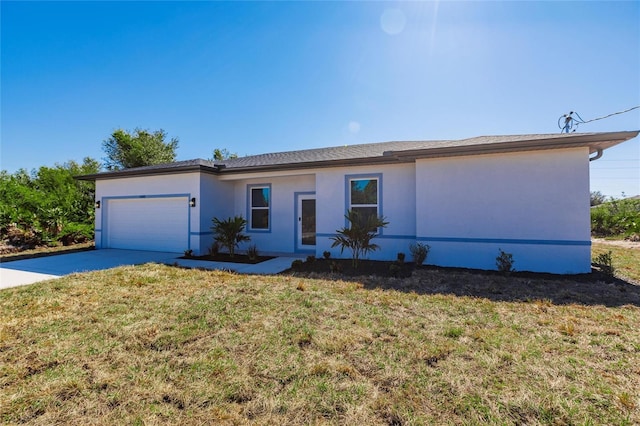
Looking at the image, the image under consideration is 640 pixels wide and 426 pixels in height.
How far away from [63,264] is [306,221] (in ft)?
24.4

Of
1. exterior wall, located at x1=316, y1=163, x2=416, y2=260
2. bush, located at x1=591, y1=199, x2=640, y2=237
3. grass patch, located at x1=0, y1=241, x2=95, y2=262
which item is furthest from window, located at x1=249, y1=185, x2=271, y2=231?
bush, located at x1=591, y1=199, x2=640, y2=237

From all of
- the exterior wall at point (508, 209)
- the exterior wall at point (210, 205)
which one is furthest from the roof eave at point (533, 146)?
the exterior wall at point (210, 205)

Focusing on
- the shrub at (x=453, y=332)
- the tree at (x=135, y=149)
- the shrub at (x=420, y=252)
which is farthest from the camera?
the tree at (x=135, y=149)

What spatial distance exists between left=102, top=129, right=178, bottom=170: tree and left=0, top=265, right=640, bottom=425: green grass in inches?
914

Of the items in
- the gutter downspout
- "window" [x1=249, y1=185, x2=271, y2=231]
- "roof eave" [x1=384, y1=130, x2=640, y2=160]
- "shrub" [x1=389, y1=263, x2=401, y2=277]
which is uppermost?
"roof eave" [x1=384, y1=130, x2=640, y2=160]

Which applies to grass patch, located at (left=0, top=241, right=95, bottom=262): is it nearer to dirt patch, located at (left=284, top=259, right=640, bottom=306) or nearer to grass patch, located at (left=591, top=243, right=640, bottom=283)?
dirt patch, located at (left=284, top=259, right=640, bottom=306)

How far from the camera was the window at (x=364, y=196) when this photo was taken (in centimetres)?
858

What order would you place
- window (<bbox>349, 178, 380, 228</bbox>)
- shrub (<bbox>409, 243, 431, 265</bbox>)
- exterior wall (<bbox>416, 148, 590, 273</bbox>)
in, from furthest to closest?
window (<bbox>349, 178, 380, 228</bbox>) < shrub (<bbox>409, 243, 431, 265</bbox>) < exterior wall (<bbox>416, 148, 590, 273</bbox>)

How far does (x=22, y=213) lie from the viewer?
1180 centimetres

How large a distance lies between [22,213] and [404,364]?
16435mm

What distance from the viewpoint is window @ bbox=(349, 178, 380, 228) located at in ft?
28.1

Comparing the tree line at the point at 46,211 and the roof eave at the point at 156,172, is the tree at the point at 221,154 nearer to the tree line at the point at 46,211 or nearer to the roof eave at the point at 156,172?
the tree line at the point at 46,211

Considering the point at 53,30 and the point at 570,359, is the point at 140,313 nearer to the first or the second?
the point at 570,359

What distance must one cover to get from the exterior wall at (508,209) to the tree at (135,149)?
1005 inches
